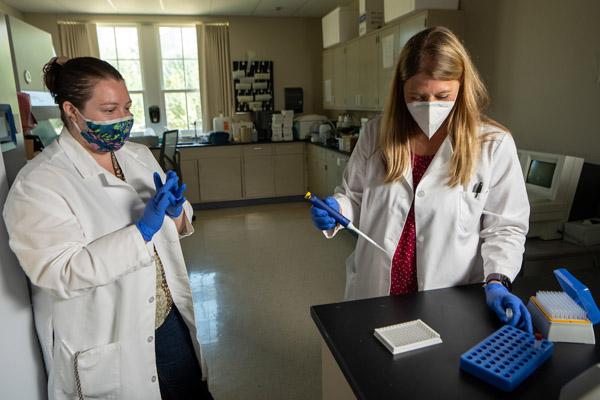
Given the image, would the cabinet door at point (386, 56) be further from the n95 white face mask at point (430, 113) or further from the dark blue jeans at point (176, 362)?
the dark blue jeans at point (176, 362)

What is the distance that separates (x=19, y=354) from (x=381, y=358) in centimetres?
91

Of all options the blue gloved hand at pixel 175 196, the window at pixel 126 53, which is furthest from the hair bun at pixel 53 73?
the window at pixel 126 53

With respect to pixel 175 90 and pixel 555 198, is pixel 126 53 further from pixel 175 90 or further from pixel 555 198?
pixel 555 198

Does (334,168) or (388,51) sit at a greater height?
(388,51)

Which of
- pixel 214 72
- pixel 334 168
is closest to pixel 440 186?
pixel 334 168

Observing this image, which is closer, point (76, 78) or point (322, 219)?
point (76, 78)

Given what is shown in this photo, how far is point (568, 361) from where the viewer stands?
0.81 m

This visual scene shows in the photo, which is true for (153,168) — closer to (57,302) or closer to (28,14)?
(57,302)

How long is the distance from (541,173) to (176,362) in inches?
76.6

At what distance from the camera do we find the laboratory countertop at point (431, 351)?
0.74 meters

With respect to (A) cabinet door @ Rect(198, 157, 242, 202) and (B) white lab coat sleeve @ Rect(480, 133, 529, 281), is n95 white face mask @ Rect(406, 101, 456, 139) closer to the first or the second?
(B) white lab coat sleeve @ Rect(480, 133, 529, 281)

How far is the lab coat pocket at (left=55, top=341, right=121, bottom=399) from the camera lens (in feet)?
3.62

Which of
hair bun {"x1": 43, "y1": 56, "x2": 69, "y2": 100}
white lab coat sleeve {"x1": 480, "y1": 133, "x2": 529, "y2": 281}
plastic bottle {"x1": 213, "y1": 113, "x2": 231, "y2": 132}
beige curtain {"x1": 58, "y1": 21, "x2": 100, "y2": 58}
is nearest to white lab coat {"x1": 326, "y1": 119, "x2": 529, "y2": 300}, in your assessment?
white lab coat sleeve {"x1": 480, "y1": 133, "x2": 529, "y2": 281}

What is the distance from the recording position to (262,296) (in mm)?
3002
